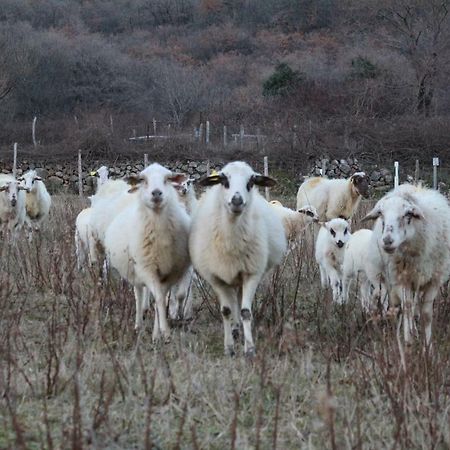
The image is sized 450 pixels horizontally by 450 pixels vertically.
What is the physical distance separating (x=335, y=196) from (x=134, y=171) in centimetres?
1288

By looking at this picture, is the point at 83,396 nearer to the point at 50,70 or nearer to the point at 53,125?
the point at 53,125

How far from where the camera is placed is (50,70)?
45.3 metres

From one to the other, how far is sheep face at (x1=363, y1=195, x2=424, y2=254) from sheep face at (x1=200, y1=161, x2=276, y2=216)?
89 cm

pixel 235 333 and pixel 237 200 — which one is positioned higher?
pixel 237 200

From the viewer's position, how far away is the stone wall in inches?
1006

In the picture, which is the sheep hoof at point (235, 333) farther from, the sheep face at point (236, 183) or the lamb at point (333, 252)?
the lamb at point (333, 252)

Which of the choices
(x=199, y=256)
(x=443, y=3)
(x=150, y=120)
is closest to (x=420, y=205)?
(x=199, y=256)

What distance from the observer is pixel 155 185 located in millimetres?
6273

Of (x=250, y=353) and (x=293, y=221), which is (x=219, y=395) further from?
(x=293, y=221)

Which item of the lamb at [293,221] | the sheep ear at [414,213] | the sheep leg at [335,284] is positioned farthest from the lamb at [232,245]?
the lamb at [293,221]

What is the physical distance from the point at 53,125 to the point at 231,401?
1296 inches

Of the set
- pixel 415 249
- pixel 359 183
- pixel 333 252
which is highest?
pixel 359 183

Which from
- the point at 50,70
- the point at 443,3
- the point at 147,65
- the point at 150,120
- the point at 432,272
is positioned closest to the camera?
the point at 432,272

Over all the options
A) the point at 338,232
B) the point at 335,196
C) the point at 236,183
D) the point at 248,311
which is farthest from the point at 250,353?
the point at 335,196
